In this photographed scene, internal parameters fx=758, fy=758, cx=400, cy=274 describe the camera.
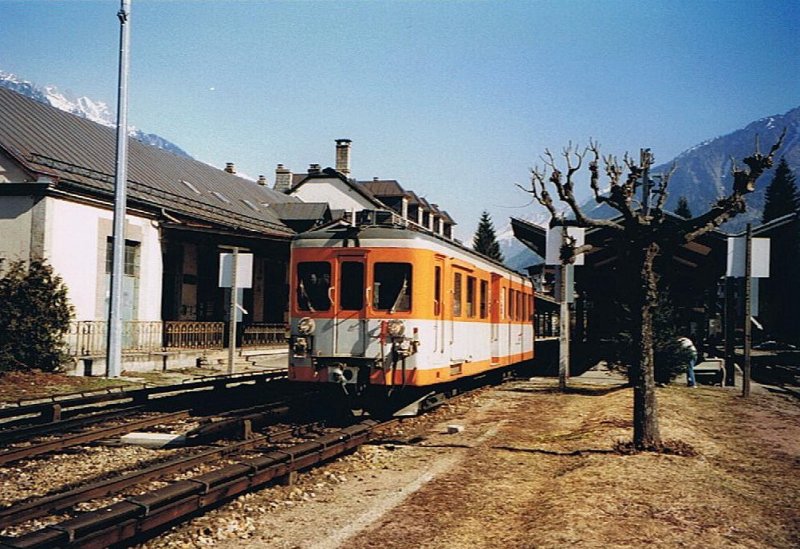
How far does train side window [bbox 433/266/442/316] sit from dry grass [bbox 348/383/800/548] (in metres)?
2.14

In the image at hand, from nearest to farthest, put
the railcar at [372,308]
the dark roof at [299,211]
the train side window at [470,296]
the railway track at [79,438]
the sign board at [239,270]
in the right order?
the railway track at [79,438], the railcar at [372,308], the train side window at [470,296], the sign board at [239,270], the dark roof at [299,211]

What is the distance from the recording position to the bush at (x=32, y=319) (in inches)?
696

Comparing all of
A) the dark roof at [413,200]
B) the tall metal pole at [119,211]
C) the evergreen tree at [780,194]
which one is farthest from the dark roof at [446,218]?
the tall metal pole at [119,211]

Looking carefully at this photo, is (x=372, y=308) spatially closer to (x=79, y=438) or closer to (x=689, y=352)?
(x=79, y=438)

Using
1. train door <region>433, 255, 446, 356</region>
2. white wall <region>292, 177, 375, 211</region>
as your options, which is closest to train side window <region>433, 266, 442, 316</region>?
train door <region>433, 255, 446, 356</region>

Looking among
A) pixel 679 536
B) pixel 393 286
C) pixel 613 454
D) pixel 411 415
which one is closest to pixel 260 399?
pixel 411 415

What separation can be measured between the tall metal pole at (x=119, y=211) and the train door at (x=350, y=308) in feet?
27.9

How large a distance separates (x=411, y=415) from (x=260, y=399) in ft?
12.8

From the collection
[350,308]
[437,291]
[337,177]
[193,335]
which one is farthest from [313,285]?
[337,177]

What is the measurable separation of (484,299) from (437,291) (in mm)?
3521

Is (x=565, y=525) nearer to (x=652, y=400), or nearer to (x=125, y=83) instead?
(x=652, y=400)

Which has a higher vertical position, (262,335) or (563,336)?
(563,336)

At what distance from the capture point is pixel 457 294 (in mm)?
13281

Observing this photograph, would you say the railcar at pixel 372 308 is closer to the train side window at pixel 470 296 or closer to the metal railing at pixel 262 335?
the train side window at pixel 470 296
